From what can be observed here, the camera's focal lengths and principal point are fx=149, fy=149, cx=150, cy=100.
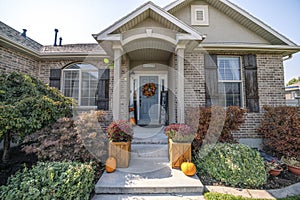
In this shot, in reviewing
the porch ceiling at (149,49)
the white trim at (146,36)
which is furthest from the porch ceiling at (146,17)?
the porch ceiling at (149,49)

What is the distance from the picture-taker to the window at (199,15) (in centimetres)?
570

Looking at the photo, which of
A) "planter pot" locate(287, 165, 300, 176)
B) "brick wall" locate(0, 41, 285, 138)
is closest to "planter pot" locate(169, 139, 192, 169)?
"brick wall" locate(0, 41, 285, 138)

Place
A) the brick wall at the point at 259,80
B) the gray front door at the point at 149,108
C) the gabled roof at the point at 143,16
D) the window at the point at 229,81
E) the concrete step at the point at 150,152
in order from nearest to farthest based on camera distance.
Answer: the concrete step at the point at 150,152 → the gabled roof at the point at 143,16 → the brick wall at the point at 259,80 → the window at the point at 229,81 → the gray front door at the point at 149,108

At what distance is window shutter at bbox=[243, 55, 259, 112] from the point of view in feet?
16.3

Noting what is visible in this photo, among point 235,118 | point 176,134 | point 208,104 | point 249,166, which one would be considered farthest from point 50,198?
point 208,104

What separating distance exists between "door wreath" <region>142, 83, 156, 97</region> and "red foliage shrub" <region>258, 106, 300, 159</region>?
4071 millimetres

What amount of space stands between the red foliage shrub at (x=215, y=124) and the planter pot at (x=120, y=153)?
1.68 m

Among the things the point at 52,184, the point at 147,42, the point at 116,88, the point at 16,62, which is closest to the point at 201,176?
the point at 52,184

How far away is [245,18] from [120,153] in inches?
249

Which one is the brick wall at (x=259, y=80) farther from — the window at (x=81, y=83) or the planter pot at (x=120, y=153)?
the planter pot at (x=120, y=153)

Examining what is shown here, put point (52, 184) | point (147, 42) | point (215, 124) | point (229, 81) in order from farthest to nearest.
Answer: point (229, 81)
point (147, 42)
point (215, 124)
point (52, 184)

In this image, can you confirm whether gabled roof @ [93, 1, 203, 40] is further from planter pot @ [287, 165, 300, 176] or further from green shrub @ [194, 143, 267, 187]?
planter pot @ [287, 165, 300, 176]

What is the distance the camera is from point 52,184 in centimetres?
216

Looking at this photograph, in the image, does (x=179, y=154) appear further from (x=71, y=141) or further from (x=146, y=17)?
(x=146, y=17)
